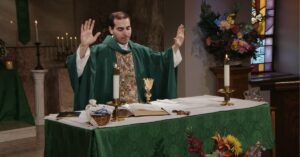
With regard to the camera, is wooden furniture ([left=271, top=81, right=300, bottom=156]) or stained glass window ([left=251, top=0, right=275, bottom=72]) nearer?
wooden furniture ([left=271, top=81, right=300, bottom=156])

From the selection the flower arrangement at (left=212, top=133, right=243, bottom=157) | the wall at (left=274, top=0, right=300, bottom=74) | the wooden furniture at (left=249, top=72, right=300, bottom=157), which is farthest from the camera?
the wall at (left=274, top=0, right=300, bottom=74)

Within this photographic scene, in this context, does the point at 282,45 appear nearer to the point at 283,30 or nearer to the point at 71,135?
the point at 283,30

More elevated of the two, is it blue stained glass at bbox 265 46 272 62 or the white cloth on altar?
blue stained glass at bbox 265 46 272 62

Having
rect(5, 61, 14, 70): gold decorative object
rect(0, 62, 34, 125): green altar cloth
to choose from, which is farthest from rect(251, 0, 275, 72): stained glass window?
rect(5, 61, 14, 70): gold decorative object

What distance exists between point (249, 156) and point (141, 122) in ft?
2.46

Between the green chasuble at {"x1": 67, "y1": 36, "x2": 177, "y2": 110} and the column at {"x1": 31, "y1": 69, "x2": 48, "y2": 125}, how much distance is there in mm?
3548

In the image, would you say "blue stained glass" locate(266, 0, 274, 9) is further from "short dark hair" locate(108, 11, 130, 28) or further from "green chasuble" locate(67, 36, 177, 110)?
"short dark hair" locate(108, 11, 130, 28)

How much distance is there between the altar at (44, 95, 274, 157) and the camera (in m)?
2.91

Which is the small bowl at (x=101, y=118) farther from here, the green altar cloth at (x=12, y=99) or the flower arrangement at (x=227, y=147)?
the green altar cloth at (x=12, y=99)

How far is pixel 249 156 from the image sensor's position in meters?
2.61

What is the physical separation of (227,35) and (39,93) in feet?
9.99

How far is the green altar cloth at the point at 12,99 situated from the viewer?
23.4 feet

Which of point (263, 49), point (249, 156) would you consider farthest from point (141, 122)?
point (263, 49)

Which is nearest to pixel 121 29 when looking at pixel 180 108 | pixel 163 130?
pixel 180 108
